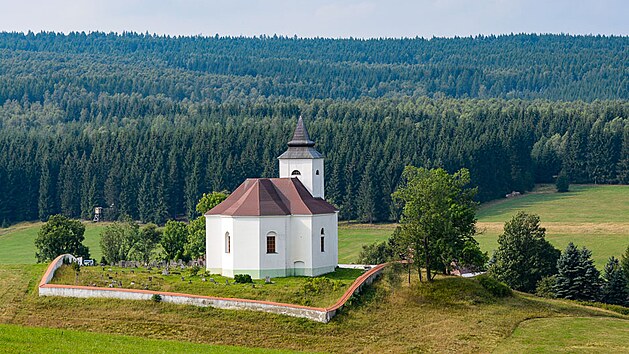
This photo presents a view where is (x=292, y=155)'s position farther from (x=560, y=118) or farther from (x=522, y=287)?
(x=560, y=118)

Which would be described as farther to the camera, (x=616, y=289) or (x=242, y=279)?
(x=616, y=289)

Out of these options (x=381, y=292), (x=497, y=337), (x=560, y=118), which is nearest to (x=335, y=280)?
(x=381, y=292)

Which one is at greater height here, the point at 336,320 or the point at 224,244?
the point at 224,244

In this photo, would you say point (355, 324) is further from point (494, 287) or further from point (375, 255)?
point (375, 255)

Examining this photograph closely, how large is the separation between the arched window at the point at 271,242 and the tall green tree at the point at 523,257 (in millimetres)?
18108

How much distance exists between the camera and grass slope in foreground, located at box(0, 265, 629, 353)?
2121 inches

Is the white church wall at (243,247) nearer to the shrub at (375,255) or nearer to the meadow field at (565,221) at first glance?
the shrub at (375,255)

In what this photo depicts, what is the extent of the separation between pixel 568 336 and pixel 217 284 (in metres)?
20.7

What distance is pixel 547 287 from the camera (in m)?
75.5

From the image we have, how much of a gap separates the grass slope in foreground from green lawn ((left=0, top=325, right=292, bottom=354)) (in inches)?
165

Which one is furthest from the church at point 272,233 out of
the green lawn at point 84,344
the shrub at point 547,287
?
the green lawn at point 84,344

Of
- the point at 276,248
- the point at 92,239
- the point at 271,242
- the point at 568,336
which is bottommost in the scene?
the point at 568,336

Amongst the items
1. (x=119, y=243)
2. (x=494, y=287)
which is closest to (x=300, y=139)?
(x=494, y=287)

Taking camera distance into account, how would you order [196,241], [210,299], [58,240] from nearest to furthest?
[210,299], [196,241], [58,240]
